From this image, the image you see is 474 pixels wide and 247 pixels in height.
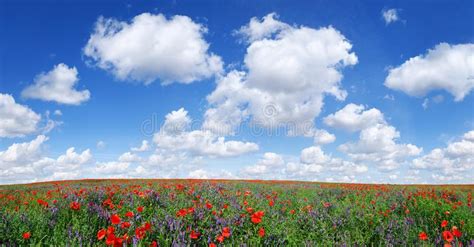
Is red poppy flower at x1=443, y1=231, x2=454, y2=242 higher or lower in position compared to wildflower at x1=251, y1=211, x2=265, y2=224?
lower

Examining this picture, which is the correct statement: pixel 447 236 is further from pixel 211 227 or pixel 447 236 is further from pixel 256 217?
pixel 211 227

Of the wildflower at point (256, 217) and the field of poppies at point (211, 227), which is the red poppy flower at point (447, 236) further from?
the wildflower at point (256, 217)

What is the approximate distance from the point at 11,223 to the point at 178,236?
6.89 feet

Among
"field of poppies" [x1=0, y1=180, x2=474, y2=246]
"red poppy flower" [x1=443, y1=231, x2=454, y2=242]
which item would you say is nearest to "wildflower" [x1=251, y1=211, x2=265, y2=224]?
"field of poppies" [x1=0, y1=180, x2=474, y2=246]

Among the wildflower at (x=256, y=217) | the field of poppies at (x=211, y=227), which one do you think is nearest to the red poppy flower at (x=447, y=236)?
the field of poppies at (x=211, y=227)

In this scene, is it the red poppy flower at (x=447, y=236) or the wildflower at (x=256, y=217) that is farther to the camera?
the wildflower at (x=256, y=217)

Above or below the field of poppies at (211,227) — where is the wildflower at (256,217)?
above

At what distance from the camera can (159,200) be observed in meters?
6.13

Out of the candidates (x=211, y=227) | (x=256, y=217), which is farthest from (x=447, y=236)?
(x=211, y=227)

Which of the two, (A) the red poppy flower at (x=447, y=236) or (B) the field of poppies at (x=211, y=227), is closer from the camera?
(A) the red poppy flower at (x=447, y=236)

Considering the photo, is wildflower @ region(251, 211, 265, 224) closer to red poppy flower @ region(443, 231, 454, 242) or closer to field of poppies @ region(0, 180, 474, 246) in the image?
field of poppies @ region(0, 180, 474, 246)

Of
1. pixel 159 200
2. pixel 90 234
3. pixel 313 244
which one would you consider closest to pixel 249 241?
pixel 313 244

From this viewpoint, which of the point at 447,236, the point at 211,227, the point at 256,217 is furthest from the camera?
the point at 211,227

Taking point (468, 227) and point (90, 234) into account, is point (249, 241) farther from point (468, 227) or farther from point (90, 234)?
point (468, 227)
